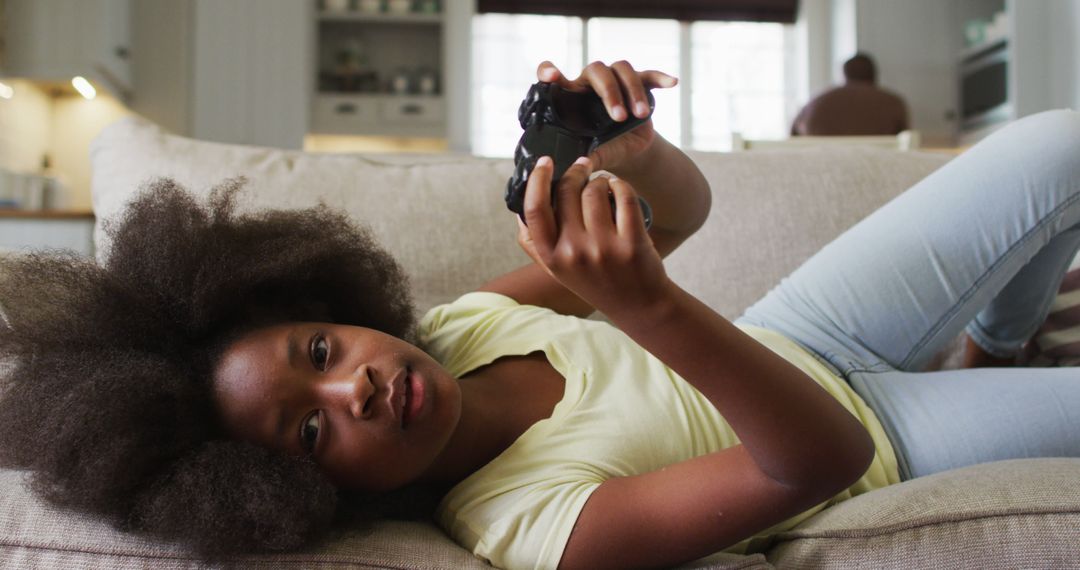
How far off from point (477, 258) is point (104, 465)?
69cm

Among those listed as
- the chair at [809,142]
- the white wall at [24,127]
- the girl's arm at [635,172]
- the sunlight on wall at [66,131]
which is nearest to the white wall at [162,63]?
the sunlight on wall at [66,131]

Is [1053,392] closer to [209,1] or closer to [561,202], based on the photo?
[561,202]

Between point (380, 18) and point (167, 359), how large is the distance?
450 cm

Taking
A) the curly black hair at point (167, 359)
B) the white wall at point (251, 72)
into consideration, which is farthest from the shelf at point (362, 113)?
the curly black hair at point (167, 359)

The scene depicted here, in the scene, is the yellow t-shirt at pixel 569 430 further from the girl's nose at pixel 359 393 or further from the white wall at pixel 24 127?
Result: the white wall at pixel 24 127

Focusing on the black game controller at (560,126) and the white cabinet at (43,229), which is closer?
the black game controller at (560,126)

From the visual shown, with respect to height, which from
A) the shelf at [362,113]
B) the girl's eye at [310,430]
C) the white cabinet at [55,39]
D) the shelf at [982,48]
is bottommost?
the girl's eye at [310,430]

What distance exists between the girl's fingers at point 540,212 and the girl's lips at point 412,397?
0.32 metres

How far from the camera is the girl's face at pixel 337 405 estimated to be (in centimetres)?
82

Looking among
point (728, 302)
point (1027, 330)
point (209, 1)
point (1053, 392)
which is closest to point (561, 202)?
point (1053, 392)

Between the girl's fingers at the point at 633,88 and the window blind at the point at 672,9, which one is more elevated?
the window blind at the point at 672,9

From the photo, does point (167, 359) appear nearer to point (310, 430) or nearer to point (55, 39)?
point (310, 430)

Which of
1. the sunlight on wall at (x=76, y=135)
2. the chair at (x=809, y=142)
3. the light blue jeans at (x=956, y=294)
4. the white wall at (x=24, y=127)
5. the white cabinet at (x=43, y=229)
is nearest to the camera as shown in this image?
the light blue jeans at (x=956, y=294)

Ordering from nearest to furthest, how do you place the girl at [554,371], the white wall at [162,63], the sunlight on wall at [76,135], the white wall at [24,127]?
the girl at [554,371], the white wall at [24,127], the sunlight on wall at [76,135], the white wall at [162,63]
